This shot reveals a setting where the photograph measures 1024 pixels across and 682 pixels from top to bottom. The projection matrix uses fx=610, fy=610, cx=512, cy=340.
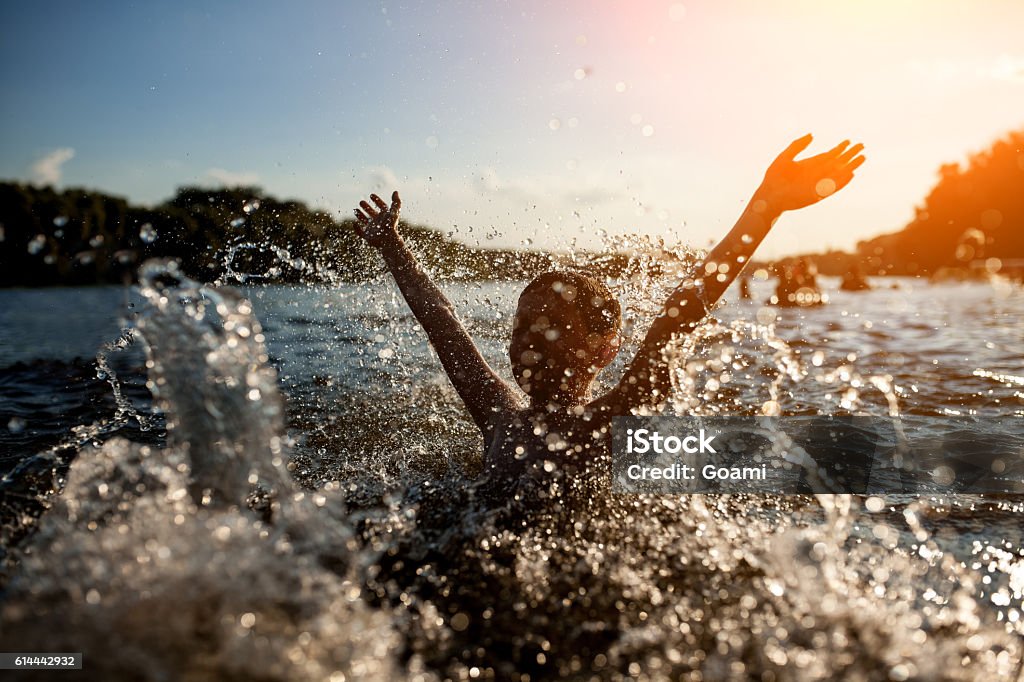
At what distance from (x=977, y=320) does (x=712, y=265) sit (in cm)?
1285

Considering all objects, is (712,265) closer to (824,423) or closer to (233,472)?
(233,472)

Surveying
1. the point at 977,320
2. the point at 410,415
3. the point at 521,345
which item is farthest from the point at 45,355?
the point at 977,320

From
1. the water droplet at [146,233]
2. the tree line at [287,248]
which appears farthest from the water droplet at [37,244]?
the tree line at [287,248]

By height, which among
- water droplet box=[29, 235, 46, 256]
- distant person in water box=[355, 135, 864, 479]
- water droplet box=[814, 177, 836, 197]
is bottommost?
distant person in water box=[355, 135, 864, 479]

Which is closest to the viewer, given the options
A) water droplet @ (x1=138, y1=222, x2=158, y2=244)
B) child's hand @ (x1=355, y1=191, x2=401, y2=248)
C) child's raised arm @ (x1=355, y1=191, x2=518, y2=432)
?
water droplet @ (x1=138, y1=222, x2=158, y2=244)

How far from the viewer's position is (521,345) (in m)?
3.25

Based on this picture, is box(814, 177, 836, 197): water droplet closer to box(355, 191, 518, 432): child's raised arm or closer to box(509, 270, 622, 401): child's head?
box(509, 270, 622, 401): child's head

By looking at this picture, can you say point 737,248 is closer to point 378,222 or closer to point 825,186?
point 825,186

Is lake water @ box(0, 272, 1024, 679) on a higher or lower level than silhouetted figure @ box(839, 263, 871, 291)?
lower

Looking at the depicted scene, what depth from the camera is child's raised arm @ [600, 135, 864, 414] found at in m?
2.86

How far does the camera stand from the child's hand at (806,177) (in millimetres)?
2936

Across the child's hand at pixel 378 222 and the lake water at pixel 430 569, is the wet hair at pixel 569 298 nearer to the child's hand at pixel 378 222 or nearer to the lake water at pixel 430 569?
the lake water at pixel 430 569

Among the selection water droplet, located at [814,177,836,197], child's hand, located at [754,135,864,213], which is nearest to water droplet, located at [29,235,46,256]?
child's hand, located at [754,135,864,213]

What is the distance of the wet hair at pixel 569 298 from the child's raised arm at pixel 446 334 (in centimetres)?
46
